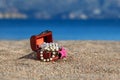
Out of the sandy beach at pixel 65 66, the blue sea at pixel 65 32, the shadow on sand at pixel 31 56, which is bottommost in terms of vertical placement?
the sandy beach at pixel 65 66

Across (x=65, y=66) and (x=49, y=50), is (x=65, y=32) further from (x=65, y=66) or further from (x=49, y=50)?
(x=65, y=66)

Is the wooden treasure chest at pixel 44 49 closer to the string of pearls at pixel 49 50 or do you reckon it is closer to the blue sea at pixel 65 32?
the string of pearls at pixel 49 50

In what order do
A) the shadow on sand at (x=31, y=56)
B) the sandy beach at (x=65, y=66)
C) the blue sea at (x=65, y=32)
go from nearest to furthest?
the sandy beach at (x=65, y=66) < the shadow on sand at (x=31, y=56) < the blue sea at (x=65, y=32)

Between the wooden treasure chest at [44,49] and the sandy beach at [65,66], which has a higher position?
the wooden treasure chest at [44,49]

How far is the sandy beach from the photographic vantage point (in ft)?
32.5

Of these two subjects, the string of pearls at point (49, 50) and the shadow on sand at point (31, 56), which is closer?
the string of pearls at point (49, 50)

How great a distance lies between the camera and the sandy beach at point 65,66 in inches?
390

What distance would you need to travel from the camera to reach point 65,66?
35.6 ft

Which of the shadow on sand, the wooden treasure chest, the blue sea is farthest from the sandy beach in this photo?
the blue sea

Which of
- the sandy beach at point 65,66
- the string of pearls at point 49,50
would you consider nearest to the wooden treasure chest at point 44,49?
the string of pearls at point 49,50

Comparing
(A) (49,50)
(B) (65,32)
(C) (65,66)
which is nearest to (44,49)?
(A) (49,50)

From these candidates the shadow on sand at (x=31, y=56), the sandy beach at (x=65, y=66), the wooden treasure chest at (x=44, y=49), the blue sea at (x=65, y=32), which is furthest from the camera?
the blue sea at (x=65, y=32)

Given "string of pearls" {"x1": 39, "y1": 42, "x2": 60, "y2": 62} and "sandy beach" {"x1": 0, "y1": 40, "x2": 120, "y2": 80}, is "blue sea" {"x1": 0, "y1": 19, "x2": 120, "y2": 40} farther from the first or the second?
"string of pearls" {"x1": 39, "y1": 42, "x2": 60, "y2": 62}

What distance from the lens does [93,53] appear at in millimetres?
12367
